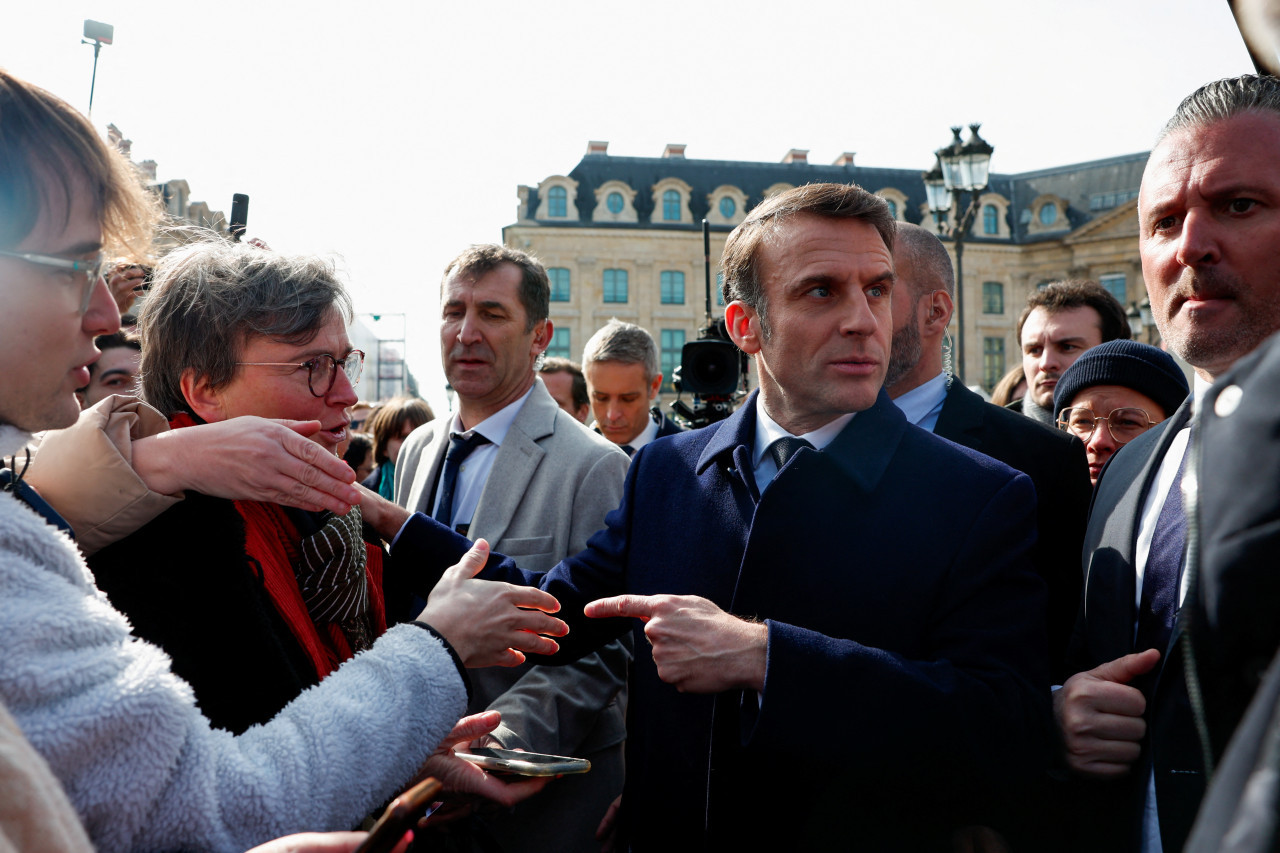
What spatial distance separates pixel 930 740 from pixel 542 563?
5.55 ft

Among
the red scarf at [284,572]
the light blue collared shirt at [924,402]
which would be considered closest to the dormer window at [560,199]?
the light blue collared shirt at [924,402]

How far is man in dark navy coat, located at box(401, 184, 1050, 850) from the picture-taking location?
6.11 ft

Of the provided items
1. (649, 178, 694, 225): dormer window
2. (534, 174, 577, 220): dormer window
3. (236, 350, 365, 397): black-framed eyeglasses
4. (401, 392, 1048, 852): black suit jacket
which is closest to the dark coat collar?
(401, 392, 1048, 852): black suit jacket

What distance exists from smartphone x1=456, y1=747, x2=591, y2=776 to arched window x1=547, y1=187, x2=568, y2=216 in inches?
1760

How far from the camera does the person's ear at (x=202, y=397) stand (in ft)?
7.79

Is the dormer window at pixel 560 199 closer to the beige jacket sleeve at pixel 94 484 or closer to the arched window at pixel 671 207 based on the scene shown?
the arched window at pixel 671 207

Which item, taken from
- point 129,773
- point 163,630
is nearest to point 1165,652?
point 129,773

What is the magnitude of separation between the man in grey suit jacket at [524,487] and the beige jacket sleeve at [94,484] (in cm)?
124

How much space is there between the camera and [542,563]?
323 cm

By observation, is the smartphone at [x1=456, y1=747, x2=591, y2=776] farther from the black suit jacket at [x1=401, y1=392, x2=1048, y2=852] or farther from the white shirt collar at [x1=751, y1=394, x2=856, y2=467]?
the white shirt collar at [x1=751, y1=394, x2=856, y2=467]

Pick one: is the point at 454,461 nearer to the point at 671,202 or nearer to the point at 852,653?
the point at 852,653

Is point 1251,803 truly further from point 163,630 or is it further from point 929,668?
point 163,630

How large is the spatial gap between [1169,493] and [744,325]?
1.18 meters

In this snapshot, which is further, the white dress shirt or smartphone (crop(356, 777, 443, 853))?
the white dress shirt
